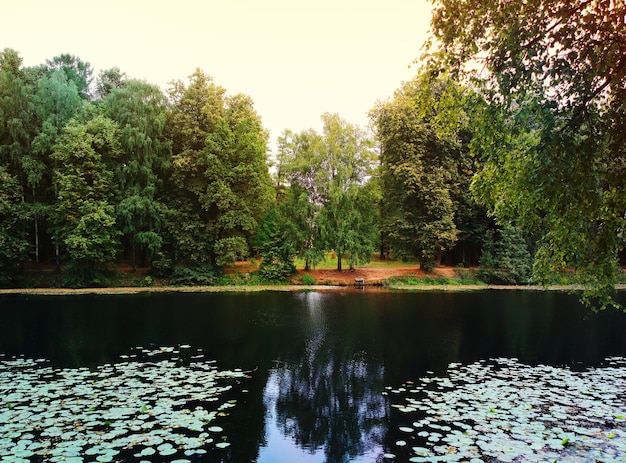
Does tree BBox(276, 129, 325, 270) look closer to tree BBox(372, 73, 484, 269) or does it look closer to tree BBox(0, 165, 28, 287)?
tree BBox(372, 73, 484, 269)

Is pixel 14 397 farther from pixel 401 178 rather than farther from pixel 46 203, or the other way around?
pixel 401 178

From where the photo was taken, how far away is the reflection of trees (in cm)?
843

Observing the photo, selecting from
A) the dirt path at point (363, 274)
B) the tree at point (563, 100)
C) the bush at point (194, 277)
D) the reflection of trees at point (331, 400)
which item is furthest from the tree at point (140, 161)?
the tree at point (563, 100)

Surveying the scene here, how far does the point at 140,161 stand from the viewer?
3694 centimetres

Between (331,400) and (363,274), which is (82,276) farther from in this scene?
(331,400)

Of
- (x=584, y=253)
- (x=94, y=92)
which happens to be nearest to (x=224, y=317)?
(x=584, y=253)

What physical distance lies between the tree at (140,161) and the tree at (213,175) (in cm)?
145

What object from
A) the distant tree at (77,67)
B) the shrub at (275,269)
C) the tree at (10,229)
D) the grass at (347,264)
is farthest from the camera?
the distant tree at (77,67)

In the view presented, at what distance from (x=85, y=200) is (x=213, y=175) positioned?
9828 mm

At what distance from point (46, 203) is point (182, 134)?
480 inches

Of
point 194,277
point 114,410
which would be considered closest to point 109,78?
point 194,277

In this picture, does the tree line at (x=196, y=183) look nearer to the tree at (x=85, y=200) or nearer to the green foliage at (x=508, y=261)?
the tree at (x=85, y=200)

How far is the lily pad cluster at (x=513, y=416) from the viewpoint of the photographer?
7.41 metres

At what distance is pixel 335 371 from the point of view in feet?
42.7
